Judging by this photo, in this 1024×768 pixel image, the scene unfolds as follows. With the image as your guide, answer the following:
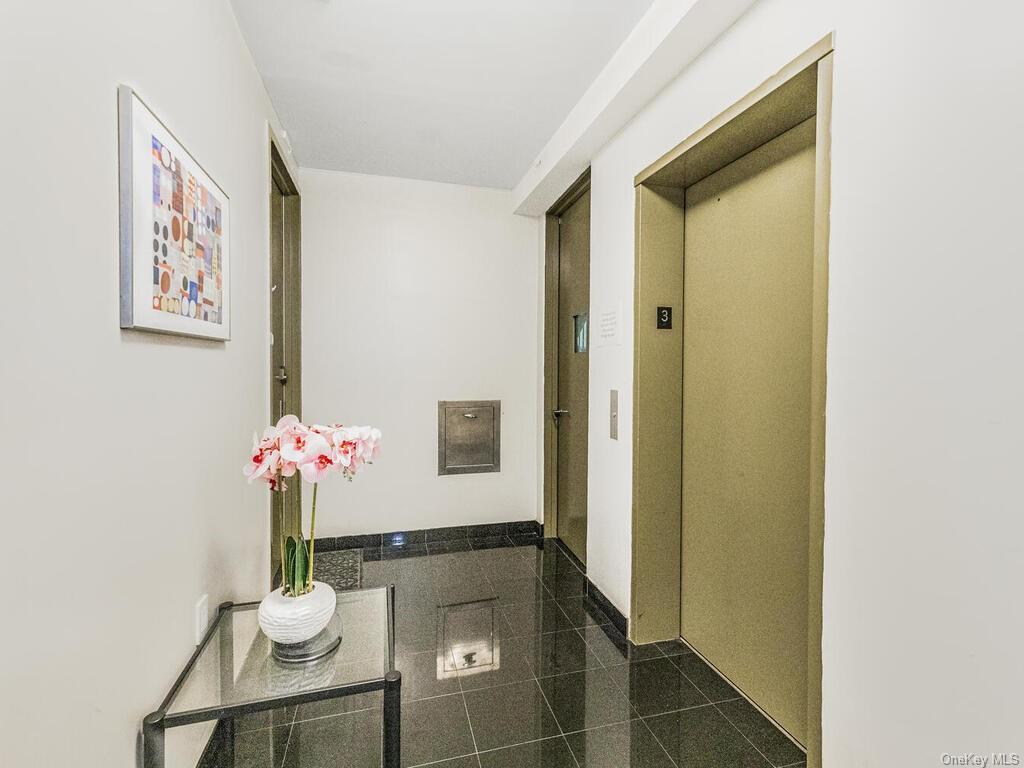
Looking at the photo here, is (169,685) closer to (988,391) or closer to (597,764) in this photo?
(597,764)

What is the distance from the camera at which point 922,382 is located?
1.04 m

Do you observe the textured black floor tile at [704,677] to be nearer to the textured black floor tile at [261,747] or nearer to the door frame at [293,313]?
the textured black floor tile at [261,747]

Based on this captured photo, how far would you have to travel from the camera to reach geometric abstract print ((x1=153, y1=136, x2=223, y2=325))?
1168 mm

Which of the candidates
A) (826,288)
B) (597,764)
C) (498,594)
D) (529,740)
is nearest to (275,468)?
(529,740)

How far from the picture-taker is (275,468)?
1.42 metres

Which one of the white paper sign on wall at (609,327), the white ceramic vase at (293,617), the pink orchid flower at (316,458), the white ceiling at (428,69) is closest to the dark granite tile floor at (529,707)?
the white ceramic vase at (293,617)

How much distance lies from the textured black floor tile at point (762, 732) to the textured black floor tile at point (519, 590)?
1.10m

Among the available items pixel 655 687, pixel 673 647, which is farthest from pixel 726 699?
pixel 673 647

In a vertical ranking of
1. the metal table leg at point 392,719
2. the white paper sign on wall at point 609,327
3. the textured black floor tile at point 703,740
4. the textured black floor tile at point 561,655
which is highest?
the white paper sign on wall at point 609,327

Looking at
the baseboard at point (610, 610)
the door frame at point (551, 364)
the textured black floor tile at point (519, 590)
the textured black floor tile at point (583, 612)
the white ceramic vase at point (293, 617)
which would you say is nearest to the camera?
the white ceramic vase at point (293, 617)

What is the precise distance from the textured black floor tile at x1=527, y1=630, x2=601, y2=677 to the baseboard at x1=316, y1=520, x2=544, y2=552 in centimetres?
135

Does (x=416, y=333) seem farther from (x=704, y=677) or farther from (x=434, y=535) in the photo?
(x=704, y=677)

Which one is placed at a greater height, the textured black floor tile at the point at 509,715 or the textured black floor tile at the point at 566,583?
the textured black floor tile at the point at 566,583

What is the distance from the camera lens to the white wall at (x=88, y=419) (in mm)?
742
